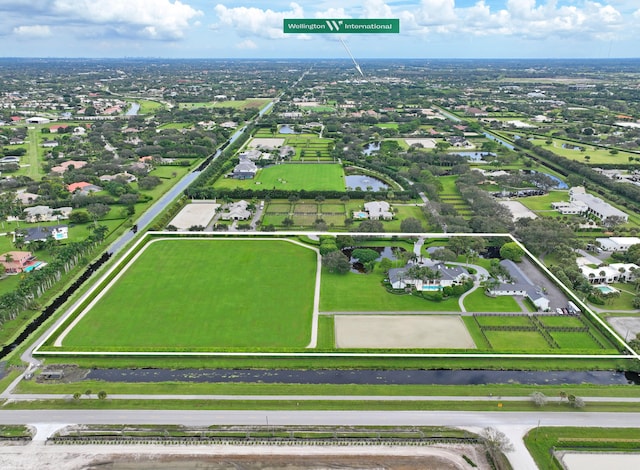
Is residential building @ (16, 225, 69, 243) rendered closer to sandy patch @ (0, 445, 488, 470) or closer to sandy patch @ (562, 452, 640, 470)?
sandy patch @ (0, 445, 488, 470)

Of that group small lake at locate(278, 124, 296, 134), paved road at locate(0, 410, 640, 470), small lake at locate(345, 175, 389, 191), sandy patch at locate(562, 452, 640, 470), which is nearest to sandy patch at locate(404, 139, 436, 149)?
small lake at locate(345, 175, 389, 191)

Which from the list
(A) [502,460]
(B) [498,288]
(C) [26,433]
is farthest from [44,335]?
(B) [498,288]

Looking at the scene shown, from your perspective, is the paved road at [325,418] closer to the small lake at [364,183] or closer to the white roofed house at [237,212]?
the white roofed house at [237,212]

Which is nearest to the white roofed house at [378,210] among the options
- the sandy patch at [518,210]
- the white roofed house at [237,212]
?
the white roofed house at [237,212]

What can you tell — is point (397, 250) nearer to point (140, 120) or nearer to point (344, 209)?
point (344, 209)

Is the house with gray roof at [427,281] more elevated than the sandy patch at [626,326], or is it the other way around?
the house with gray roof at [427,281]
